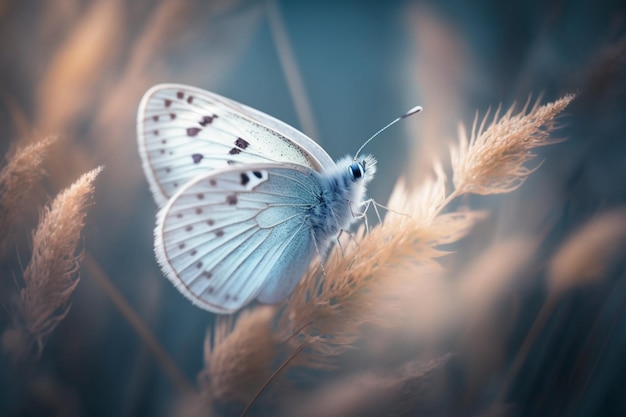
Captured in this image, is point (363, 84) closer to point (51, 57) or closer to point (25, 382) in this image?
point (51, 57)

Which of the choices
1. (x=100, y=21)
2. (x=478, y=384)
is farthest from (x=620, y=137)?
Answer: (x=100, y=21)

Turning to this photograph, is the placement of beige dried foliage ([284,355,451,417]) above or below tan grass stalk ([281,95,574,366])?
below

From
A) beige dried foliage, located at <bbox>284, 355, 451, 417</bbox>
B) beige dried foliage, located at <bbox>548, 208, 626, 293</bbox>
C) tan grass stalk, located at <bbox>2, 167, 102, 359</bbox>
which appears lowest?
beige dried foliage, located at <bbox>548, 208, 626, 293</bbox>

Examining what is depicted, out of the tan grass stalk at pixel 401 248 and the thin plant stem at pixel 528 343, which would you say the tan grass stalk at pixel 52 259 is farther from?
the thin plant stem at pixel 528 343

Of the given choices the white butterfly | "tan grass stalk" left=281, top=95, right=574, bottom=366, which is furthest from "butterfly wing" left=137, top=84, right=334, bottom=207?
"tan grass stalk" left=281, top=95, right=574, bottom=366

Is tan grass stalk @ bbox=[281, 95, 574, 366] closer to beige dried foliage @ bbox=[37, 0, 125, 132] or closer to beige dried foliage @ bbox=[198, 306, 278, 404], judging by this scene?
beige dried foliage @ bbox=[198, 306, 278, 404]

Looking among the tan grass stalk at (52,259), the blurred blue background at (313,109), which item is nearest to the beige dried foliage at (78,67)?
the blurred blue background at (313,109)

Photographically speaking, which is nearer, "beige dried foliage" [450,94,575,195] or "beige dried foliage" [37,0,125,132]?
"beige dried foliage" [450,94,575,195]
